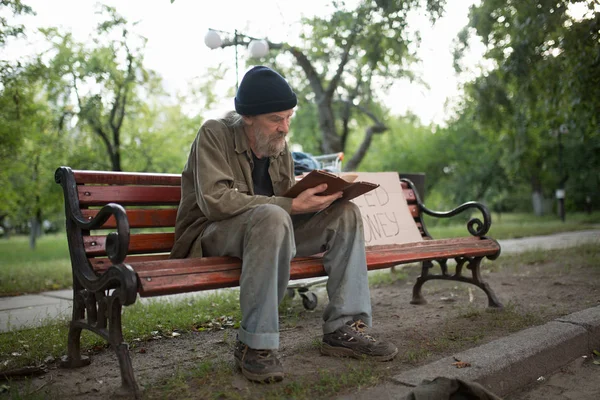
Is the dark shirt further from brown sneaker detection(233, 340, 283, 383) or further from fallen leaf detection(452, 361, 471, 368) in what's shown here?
fallen leaf detection(452, 361, 471, 368)

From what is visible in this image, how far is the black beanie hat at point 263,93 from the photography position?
10.5ft

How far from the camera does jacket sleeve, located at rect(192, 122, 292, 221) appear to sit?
119 inches

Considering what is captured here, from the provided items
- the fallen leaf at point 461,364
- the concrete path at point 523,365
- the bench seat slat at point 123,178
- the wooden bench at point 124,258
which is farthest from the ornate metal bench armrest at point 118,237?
the fallen leaf at point 461,364

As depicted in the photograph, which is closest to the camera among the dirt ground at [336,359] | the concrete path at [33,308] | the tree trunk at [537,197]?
the dirt ground at [336,359]

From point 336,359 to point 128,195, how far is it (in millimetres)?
1610

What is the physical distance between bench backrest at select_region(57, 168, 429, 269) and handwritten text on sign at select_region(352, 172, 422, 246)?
7.60 ft

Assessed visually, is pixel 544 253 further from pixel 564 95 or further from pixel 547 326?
pixel 547 326

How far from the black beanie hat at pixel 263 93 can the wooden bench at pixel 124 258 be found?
0.86 m

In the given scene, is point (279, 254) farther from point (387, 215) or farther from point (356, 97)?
point (356, 97)

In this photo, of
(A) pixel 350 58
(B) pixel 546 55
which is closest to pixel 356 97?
(A) pixel 350 58

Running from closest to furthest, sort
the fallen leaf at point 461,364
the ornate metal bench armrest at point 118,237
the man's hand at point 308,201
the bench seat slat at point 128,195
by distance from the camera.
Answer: the ornate metal bench armrest at point 118,237 → the fallen leaf at point 461,364 → the man's hand at point 308,201 → the bench seat slat at point 128,195

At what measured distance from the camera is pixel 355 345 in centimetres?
324

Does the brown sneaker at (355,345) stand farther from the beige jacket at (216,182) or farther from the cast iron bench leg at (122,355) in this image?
the cast iron bench leg at (122,355)

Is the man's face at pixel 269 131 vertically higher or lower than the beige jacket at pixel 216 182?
higher
